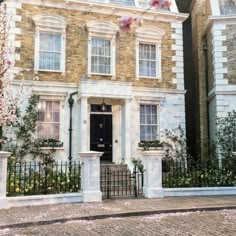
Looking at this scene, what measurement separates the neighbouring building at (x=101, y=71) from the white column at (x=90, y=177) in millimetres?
4059

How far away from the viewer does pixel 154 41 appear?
17.6 metres

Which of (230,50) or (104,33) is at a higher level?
(104,33)

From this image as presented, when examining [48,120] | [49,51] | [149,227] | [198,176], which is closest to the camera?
[149,227]

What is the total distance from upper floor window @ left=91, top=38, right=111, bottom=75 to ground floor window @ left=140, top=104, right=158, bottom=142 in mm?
2550

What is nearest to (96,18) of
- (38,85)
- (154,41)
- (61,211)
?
(154,41)

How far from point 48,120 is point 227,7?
1114cm

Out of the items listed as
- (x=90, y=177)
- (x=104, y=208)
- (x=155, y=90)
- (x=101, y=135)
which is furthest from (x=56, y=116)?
(x=104, y=208)

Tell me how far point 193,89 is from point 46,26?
9890mm

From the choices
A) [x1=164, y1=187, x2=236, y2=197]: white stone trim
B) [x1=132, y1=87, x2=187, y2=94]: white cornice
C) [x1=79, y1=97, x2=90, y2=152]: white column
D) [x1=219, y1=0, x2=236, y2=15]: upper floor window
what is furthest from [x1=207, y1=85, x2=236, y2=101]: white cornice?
[x1=79, y1=97, x2=90, y2=152]: white column

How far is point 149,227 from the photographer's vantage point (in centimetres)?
784

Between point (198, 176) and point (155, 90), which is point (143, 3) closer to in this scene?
point (155, 90)

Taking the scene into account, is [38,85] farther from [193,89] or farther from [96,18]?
[193,89]

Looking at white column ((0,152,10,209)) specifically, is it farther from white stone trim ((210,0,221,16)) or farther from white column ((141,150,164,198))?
white stone trim ((210,0,221,16))

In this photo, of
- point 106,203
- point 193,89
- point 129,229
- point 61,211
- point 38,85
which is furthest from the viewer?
point 193,89
